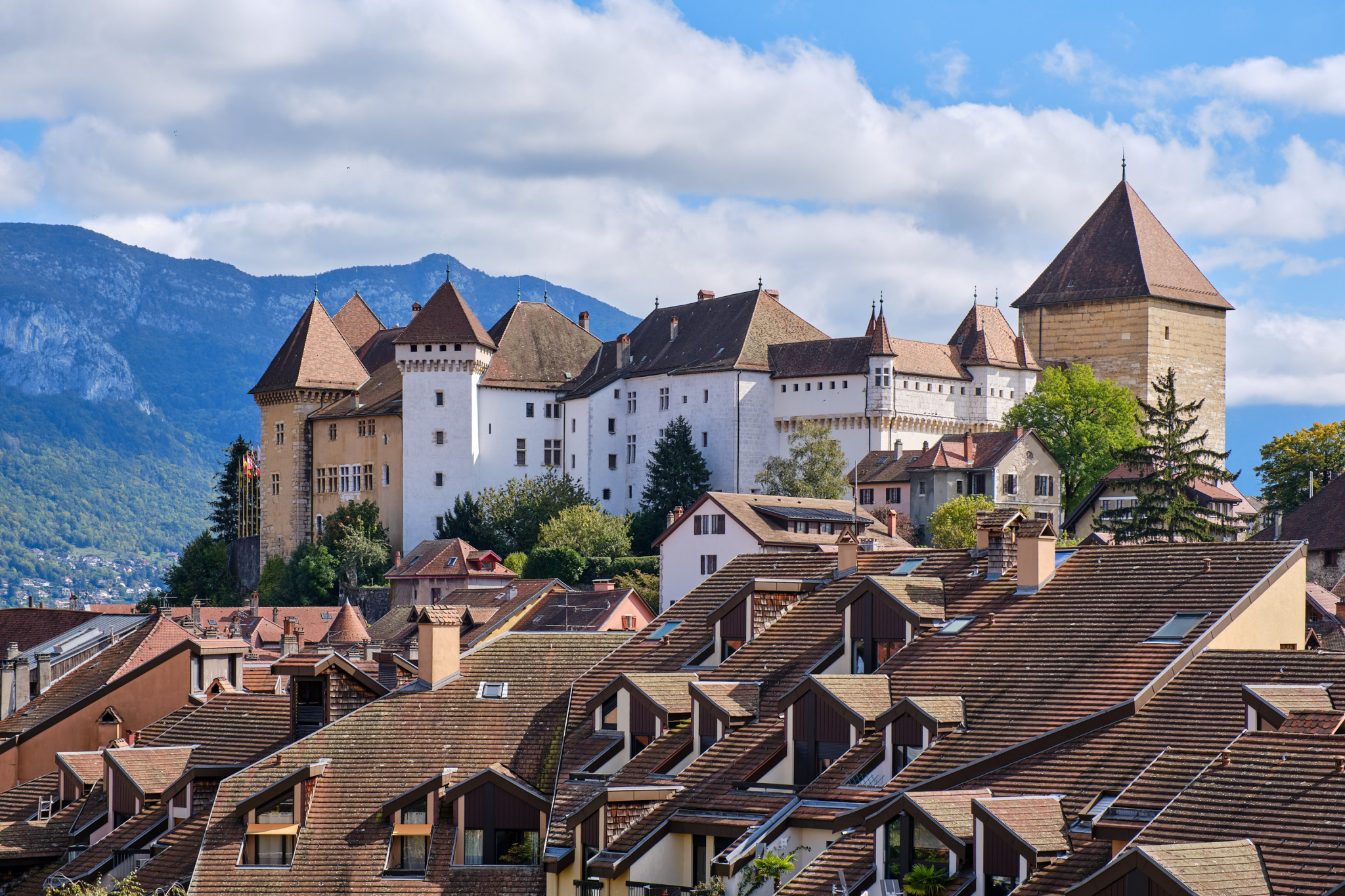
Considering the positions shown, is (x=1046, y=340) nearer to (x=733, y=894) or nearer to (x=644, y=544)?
(x=644, y=544)

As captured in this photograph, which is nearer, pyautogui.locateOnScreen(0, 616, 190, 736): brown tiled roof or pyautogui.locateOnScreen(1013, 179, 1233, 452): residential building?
pyautogui.locateOnScreen(0, 616, 190, 736): brown tiled roof

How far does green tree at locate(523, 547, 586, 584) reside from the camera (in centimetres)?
9588

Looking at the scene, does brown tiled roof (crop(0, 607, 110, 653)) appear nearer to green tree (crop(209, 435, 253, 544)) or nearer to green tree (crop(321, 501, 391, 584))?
green tree (crop(321, 501, 391, 584))

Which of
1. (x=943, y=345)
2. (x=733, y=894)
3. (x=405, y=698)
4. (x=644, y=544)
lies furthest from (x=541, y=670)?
(x=943, y=345)

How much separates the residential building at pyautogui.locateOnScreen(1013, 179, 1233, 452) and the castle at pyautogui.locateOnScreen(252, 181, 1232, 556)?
117 millimetres

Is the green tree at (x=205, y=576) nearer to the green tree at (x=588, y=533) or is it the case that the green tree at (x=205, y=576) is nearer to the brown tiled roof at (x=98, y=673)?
the green tree at (x=588, y=533)

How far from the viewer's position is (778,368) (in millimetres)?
106375

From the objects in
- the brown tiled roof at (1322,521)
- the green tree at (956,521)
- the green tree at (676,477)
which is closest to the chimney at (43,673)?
the green tree at (956,521)

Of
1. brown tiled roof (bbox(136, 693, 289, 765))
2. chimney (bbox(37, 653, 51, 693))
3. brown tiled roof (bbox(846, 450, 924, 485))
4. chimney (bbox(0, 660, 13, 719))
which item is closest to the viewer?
brown tiled roof (bbox(136, 693, 289, 765))

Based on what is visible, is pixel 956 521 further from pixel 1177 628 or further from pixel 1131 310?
pixel 1177 628

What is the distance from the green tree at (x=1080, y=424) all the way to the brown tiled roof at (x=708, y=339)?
13553mm

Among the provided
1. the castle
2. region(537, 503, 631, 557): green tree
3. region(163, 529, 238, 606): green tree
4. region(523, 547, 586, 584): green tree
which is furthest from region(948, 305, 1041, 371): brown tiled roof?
region(163, 529, 238, 606): green tree

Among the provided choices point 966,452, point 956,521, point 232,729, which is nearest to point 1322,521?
point 956,521

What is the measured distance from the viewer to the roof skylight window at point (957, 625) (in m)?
31.3
